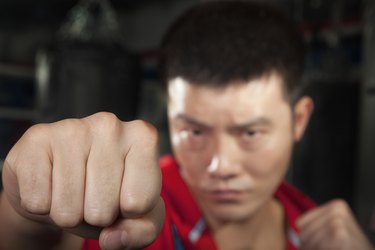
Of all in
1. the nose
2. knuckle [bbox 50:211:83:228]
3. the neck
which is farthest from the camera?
the neck

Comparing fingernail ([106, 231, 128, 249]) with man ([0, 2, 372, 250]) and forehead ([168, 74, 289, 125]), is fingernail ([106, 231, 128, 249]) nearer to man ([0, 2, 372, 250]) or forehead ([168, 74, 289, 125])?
man ([0, 2, 372, 250])

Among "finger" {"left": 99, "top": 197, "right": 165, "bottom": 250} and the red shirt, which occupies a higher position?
"finger" {"left": 99, "top": 197, "right": 165, "bottom": 250}

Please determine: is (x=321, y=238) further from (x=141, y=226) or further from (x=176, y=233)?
(x=141, y=226)

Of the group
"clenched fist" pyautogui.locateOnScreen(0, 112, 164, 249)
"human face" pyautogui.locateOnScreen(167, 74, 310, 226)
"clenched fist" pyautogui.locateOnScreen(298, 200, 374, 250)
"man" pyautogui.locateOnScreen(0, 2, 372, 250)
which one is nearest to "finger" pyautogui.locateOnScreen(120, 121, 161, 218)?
"clenched fist" pyautogui.locateOnScreen(0, 112, 164, 249)

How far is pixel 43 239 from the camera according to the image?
1.07ft

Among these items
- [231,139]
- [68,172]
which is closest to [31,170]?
[68,172]

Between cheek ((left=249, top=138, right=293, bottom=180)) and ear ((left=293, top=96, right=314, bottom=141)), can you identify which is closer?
cheek ((left=249, top=138, right=293, bottom=180))

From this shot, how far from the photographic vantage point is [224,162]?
0.55 meters

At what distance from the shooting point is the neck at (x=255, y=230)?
65cm

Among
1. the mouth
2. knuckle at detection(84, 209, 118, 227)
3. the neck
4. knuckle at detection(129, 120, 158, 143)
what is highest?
knuckle at detection(129, 120, 158, 143)

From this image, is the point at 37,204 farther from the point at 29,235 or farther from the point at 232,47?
the point at 232,47

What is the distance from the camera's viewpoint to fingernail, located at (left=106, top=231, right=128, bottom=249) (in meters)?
0.23

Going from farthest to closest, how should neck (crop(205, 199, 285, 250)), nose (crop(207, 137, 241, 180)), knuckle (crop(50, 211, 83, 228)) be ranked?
neck (crop(205, 199, 285, 250)) < nose (crop(207, 137, 241, 180)) < knuckle (crop(50, 211, 83, 228))

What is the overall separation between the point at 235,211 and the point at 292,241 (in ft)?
0.53
